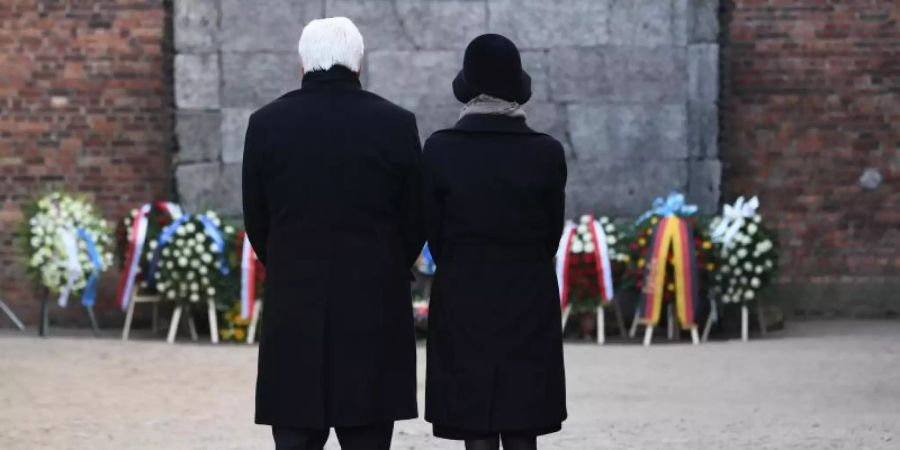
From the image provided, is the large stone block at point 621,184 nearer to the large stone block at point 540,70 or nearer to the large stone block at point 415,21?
the large stone block at point 540,70

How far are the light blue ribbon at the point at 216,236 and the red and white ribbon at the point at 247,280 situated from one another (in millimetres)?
160

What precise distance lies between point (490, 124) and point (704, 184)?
7843mm

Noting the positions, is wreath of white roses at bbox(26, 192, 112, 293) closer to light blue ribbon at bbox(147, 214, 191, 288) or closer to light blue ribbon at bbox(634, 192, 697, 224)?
light blue ribbon at bbox(147, 214, 191, 288)

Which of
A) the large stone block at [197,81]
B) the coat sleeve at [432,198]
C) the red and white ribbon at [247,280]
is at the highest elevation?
the large stone block at [197,81]

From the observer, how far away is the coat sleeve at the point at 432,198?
5.21m

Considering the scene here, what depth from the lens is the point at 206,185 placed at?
41.9ft

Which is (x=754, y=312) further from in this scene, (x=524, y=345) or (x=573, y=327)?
(x=524, y=345)

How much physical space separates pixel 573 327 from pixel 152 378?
3767mm

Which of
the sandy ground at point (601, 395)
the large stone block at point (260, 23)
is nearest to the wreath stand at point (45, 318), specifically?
the sandy ground at point (601, 395)

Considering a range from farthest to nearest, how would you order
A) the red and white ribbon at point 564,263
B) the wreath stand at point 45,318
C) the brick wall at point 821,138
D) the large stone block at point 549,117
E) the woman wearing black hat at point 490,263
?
the brick wall at point 821,138, the large stone block at point 549,117, the wreath stand at point 45,318, the red and white ribbon at point 564,263, the woman wearing black hat at point 490,263

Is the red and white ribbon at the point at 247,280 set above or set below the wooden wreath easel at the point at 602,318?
above

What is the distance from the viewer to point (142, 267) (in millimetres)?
12305

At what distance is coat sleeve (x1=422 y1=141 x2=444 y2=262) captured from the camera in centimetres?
521

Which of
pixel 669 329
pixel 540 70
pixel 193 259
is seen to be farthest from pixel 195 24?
pixel 669 329
